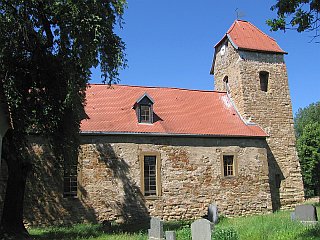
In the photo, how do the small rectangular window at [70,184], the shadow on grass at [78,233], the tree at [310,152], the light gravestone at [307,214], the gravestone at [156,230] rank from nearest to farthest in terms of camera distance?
the gravestone at [156,230] → the shadow on grass at [78,233] → the light gravestone at [307,214] → the small rectangular window at [70,184] → the tree at [310,152]

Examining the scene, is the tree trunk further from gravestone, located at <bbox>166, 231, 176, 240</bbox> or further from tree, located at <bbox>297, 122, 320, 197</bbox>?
tree, located at <bbox>297, 122, 320, 197</bbox>

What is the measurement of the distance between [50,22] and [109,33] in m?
2.21

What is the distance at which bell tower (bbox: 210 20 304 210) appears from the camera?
21781mm

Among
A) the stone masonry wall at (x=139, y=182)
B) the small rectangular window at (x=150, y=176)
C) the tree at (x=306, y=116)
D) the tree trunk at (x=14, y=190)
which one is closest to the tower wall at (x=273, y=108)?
the stone masonry wall at (x=139, y=182)

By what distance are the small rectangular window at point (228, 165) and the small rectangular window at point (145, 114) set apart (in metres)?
4.88

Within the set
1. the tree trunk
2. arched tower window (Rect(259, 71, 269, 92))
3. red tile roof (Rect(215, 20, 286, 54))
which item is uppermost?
red tile roof (Rect(215, 20, 286, 54))

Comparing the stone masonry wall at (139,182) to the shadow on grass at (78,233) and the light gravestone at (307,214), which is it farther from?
the light gravestone at (307,214)

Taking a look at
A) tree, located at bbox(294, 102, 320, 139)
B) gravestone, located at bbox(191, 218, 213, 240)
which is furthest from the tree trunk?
tree, located at bbox(294, 102, 320, 139)

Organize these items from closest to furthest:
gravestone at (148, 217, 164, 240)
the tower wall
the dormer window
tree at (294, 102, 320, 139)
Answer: gravestone at (148, 217, 164, 240) < the dormer window < the tower wall < tree at (294, 102, 320, 139)

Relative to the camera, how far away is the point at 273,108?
74.8 ft

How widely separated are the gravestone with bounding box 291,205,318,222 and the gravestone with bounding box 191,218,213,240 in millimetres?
5550

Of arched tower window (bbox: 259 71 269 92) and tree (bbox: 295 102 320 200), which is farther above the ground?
arched tower window (bbox: 259 71 269 92)

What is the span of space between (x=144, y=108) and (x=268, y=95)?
352 inches

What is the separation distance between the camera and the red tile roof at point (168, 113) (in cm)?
1855
